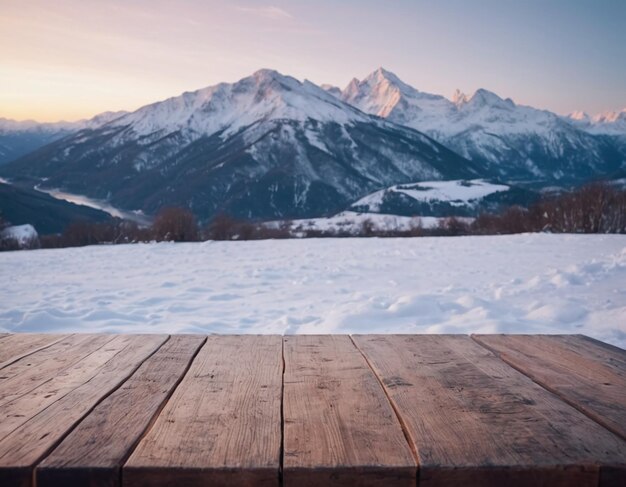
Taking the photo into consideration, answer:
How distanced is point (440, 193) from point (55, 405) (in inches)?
7502

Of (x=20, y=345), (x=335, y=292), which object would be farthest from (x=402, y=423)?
(x=335, y=292)

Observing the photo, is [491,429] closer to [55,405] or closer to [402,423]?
[402,423]

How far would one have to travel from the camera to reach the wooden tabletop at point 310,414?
1.12m

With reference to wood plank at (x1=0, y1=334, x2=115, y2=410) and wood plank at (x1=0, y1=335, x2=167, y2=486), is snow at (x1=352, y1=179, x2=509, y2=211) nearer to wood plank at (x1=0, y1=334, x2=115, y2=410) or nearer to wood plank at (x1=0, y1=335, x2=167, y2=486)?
wood plank at (x1=0, y1=334, x2=115, y2=410)

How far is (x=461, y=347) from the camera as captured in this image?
7.15 ft

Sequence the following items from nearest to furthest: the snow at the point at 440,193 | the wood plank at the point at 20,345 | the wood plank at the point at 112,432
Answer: the wood plank at the point at 112,432, the wood plank at the point at 20,345, the snow at the point at 440,193

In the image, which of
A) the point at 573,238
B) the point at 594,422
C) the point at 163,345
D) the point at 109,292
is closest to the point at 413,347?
the point at 594,422

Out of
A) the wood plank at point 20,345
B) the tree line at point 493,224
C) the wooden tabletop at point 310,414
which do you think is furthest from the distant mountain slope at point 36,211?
the wooden tabletop at point 310,414

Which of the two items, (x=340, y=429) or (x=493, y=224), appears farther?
(x=493, y=224)

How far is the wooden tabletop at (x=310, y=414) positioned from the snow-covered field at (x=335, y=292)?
130 inches

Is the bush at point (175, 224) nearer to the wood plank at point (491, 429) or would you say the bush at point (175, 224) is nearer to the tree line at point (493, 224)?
the tree line at point (493, 224)

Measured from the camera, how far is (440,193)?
185 metres

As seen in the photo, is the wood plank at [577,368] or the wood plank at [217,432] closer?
the wood plank at [217,432]

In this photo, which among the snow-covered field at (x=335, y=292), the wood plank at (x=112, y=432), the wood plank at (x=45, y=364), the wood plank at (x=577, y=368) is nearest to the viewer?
the wood plank at (x=112, y=432)
